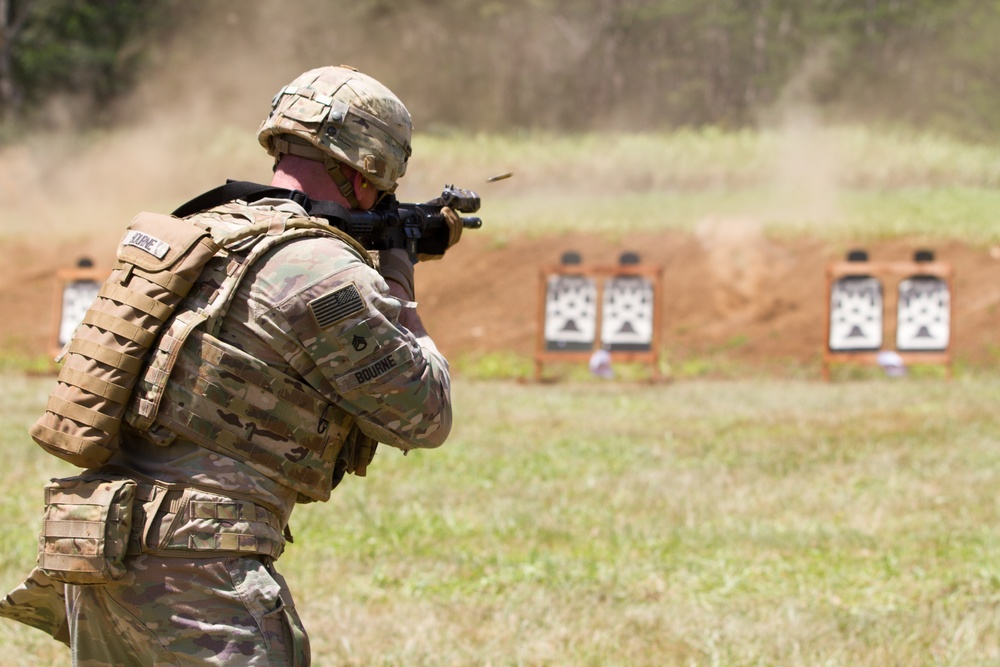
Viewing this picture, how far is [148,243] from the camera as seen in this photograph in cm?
274

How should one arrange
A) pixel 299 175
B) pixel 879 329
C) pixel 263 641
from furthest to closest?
pixel 879 329, pixel 299 175, pixel 263 641

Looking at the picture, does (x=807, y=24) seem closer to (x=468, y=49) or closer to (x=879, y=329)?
(x=468, y=49)

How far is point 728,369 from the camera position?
15.6 meters

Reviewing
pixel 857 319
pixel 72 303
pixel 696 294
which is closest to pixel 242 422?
pixel 857 319

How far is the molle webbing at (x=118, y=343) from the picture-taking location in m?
2.69

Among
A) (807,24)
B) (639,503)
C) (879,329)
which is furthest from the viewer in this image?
(807,24)

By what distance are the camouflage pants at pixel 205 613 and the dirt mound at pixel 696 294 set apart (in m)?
14.1

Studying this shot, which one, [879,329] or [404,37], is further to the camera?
[404,37]

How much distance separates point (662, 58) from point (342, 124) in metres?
28.5

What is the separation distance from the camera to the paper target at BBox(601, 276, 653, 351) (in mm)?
15180

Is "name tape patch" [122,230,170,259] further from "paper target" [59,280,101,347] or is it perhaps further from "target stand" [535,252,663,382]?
"paper target" [59,280,101,347]

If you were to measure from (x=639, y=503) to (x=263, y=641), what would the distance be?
487 cm

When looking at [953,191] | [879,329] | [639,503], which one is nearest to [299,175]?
[639,503]

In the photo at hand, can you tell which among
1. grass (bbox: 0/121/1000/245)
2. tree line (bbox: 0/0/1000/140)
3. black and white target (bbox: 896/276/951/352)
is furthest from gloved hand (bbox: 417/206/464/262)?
tree line (bbox: 0/0/1000/140)
